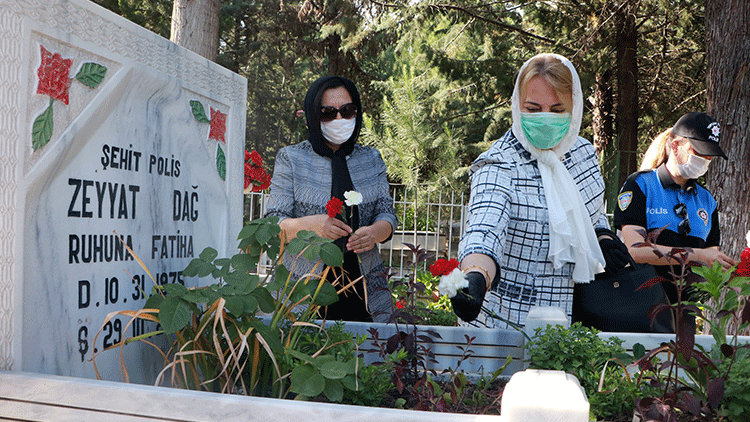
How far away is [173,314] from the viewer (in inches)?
51.9

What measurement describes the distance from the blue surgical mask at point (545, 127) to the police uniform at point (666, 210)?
3.14ft

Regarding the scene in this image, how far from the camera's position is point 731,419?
1.19m

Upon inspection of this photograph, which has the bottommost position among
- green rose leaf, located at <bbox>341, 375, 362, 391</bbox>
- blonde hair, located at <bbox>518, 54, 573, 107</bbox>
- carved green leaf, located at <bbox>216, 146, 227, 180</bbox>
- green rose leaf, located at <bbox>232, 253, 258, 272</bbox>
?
green rose leaf, located at <bbox>341, 375, 362, 391</bbox>

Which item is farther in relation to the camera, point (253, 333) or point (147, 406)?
point (253, 333)

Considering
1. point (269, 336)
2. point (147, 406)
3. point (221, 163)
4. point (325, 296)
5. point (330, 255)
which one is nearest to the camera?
point (147, 406)

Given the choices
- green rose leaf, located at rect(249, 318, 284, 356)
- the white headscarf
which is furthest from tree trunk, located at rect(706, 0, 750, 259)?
green rose leaf, located at rect(249, 318, 284, 356)

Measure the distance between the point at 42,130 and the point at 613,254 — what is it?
183 centimetres

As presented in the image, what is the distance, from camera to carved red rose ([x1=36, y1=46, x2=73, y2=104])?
1300 mm

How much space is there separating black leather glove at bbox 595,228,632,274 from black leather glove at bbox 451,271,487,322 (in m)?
0.76

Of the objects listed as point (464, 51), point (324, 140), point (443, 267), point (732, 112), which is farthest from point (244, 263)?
point (464, 51)

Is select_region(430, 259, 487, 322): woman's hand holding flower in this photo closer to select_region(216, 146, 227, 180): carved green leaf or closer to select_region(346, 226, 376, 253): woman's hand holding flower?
A: select_region(346, 226, 376, 253): woman's hand holding flower

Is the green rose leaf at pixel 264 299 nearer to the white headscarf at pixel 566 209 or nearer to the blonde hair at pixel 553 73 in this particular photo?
the white headscarf at pixel 566 209

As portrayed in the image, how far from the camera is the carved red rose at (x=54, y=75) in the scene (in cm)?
130

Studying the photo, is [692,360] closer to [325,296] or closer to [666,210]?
[325,296]
